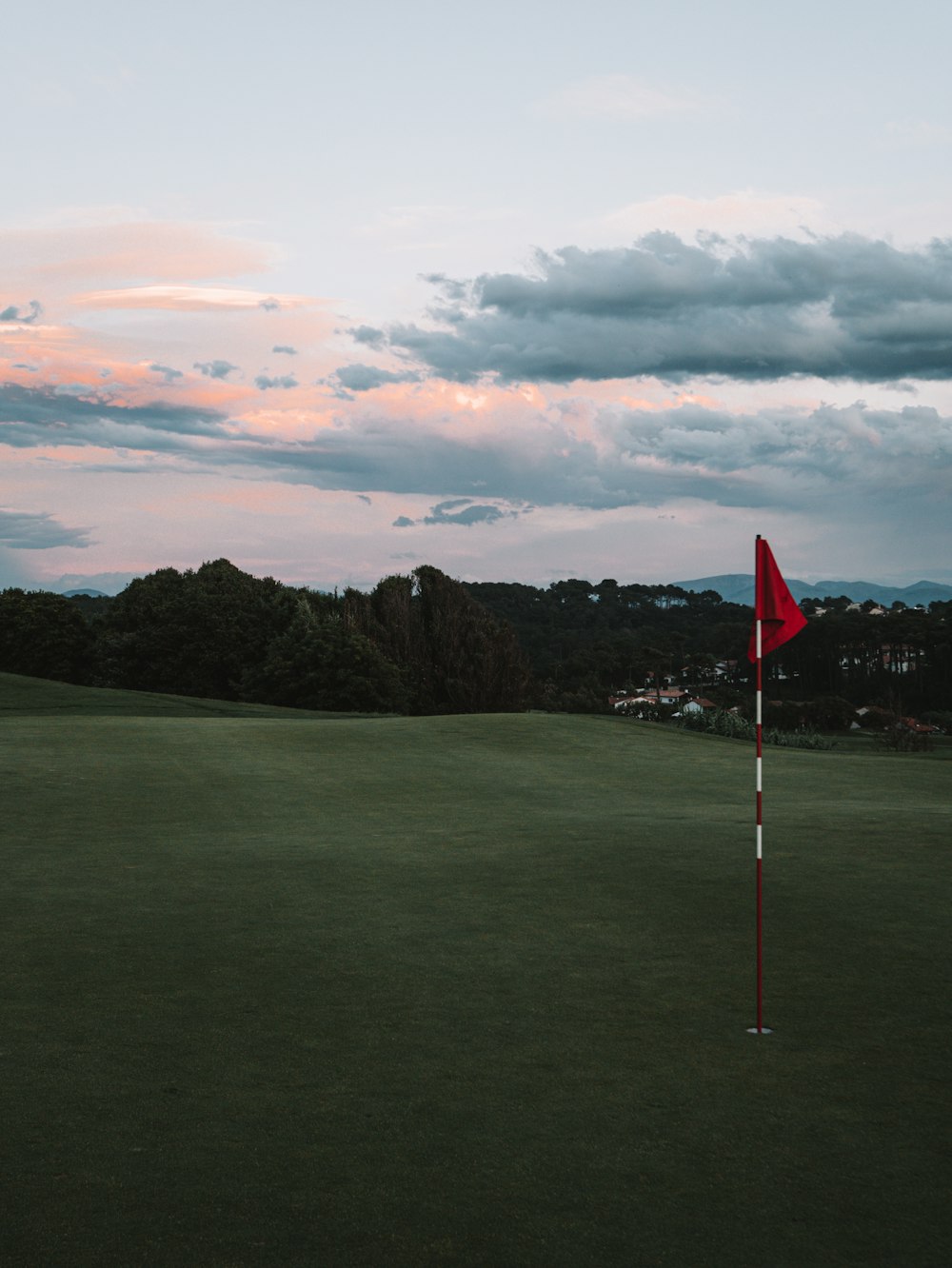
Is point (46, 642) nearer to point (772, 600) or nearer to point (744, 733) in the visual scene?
point (744, 733)

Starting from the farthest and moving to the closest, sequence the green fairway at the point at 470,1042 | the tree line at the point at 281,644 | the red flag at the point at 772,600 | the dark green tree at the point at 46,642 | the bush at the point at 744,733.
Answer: the dark green tree at the point at 46,642, the tree line at the point at 281,644, the bush at the point at 744,733, the red flag at the point at 772,600, the green fairway at the point at 470,1042

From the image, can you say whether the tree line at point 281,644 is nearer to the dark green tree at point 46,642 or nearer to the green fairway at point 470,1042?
the dark green tree at point 46,642

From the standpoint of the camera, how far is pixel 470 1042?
617 cm

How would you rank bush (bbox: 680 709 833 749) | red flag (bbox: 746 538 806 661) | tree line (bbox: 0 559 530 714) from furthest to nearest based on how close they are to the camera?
1. tree line (bbox: 0 559 530 714)
2. bush (bbox: 680 709 833 749)
3. red flag (bbox: 746 538 806 661)

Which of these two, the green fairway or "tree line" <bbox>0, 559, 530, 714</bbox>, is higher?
"tree line" <bbox>0, 559, 530, 714</bbox>

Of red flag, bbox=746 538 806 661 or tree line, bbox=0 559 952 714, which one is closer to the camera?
red flag, bbox=746 538 806 661

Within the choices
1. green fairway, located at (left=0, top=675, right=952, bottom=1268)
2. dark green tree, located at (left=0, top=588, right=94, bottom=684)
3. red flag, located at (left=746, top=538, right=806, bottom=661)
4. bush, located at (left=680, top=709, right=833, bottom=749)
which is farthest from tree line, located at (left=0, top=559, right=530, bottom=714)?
red flag, located at (left=746, top=538, right=806, bottom=661)

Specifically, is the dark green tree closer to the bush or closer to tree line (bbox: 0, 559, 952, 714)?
tree line (bbox: 0, 559, 952, 714)

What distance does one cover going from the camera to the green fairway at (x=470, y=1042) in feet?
13.9

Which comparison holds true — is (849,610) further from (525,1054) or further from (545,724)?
(525,1054)

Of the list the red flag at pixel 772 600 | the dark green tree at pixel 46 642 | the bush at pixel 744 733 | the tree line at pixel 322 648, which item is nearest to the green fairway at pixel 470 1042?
the red flag at pixel 772 600

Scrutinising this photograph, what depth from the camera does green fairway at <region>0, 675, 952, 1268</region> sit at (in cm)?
425

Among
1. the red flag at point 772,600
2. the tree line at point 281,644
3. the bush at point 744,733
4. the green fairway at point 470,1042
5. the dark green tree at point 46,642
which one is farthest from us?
the dark green tree at point 46,642

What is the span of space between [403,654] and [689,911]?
181 feet
